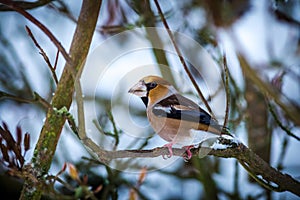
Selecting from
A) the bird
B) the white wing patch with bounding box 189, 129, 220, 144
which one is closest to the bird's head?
the bird

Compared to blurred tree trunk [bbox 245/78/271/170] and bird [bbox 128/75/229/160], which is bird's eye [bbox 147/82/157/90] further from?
blurred tree trunk [bbox 245/78/271/170]

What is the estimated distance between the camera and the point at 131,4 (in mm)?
2275

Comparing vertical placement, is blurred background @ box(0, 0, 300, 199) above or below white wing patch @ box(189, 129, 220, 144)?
above

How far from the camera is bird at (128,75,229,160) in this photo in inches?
67.7

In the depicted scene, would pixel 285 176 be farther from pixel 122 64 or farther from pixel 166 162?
pixel 122 64

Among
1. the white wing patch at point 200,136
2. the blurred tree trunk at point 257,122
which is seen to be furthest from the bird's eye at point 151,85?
the blurred tree trunk at point 257,122

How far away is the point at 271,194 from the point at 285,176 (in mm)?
756

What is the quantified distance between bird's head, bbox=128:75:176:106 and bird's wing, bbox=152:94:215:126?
0.12 ft

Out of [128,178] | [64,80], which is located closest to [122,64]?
[64,80]

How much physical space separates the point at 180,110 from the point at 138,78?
1.64ft

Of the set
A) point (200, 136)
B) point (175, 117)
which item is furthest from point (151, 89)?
point (200, 136)

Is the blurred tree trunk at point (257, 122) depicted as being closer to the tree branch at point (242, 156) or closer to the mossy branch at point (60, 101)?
the tree branch at point (242, 156)

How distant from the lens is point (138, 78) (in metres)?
2.24

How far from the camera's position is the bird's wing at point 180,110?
5.67 feet
